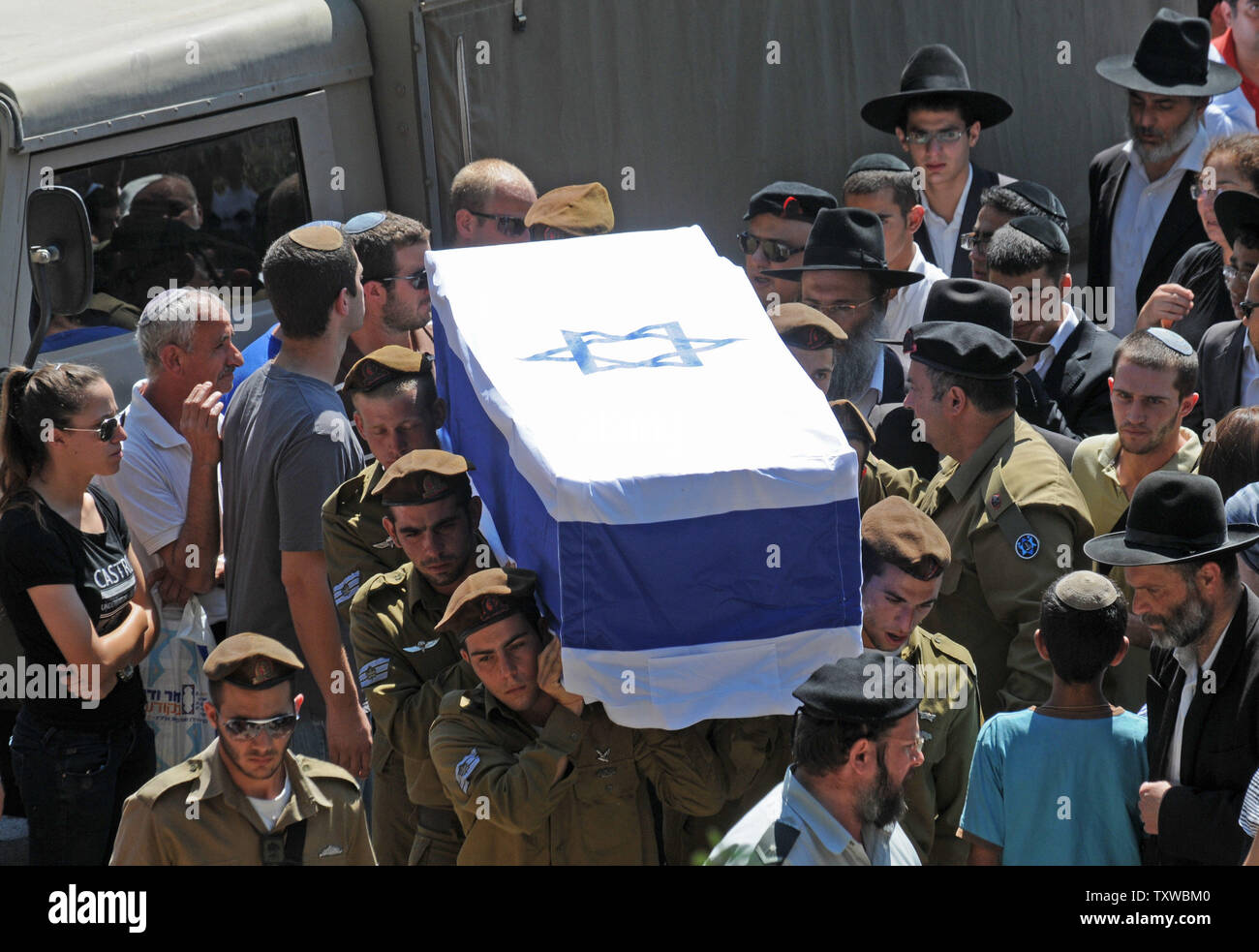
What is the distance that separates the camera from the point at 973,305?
5160 mm

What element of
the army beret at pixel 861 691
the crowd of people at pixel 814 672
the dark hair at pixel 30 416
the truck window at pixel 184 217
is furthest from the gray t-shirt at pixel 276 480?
the army beret at pixel 861 691

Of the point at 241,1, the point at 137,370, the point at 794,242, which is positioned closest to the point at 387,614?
the point at 137,370

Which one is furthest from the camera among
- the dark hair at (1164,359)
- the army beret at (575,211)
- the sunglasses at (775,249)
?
the sunglasses at (775,249)

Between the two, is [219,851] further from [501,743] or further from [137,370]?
[137,370]

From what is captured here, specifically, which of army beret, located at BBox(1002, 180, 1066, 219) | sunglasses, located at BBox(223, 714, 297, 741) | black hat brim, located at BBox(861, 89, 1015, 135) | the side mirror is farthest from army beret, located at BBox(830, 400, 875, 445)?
black hat brim, located at BBox(861, 89, 1015, 135)

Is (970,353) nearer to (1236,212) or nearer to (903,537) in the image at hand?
(903,537)

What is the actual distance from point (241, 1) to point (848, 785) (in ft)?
14.4

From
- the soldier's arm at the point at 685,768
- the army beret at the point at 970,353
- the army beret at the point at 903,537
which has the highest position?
the army beret at the point at 970,353

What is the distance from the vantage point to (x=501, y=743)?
3908 mm

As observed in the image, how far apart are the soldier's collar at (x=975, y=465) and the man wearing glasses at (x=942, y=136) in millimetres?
2421

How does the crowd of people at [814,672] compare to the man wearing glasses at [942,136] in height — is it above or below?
below

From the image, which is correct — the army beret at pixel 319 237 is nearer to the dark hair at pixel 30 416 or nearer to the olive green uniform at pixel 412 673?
the dark hair at pixel 30 416

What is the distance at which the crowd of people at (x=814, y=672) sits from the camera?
379cm

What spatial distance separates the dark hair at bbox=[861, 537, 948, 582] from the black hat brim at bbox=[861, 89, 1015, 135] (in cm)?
329
